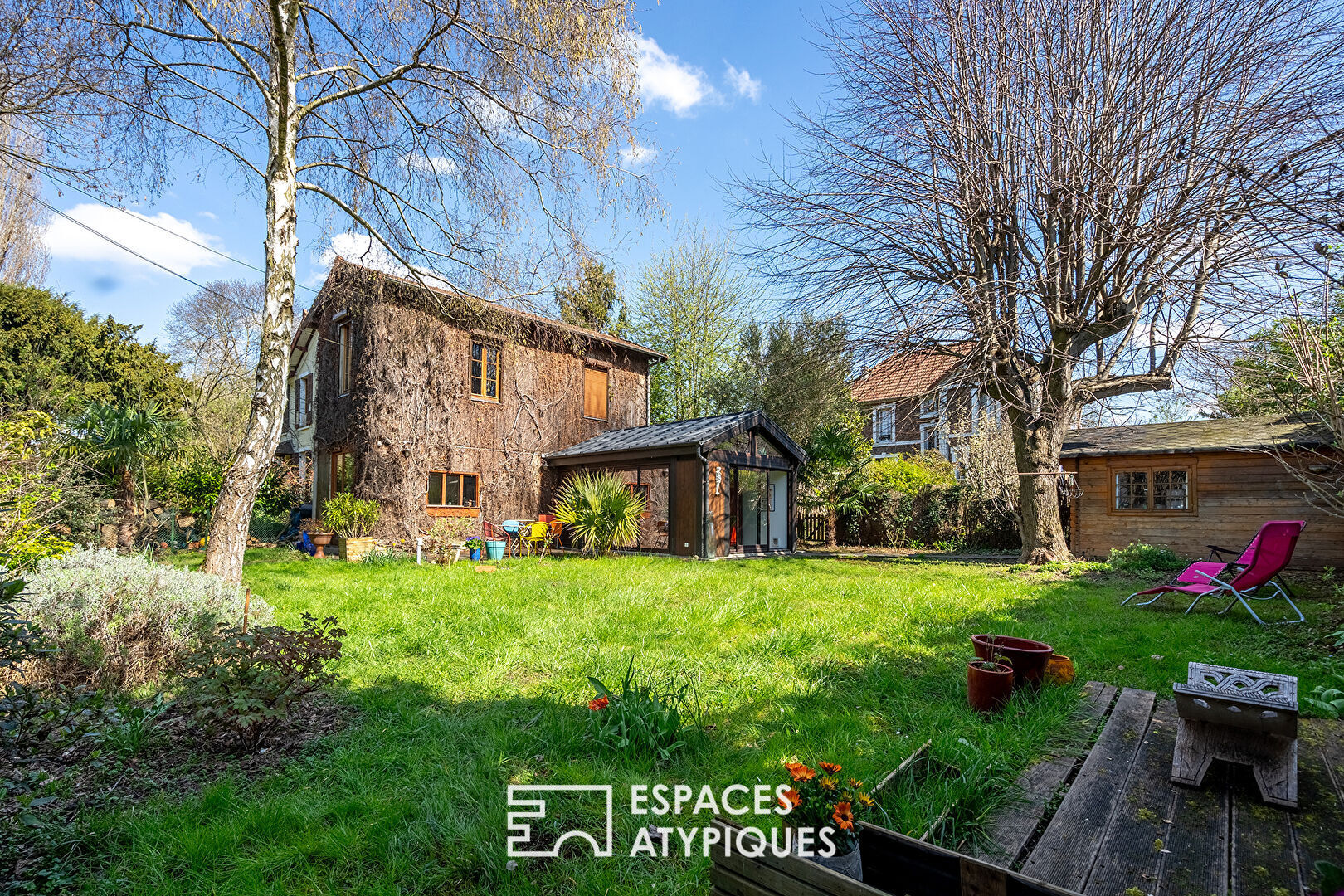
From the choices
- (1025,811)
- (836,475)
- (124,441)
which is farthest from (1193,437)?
(124,441)

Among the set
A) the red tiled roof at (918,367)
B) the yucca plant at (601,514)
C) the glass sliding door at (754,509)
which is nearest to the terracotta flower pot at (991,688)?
the red tiled roof at (918,367)

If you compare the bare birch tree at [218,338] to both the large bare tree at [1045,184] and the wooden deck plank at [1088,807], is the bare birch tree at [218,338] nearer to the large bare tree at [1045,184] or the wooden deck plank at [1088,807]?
the large bare tree at [1045,184]

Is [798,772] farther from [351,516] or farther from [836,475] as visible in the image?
[836,475]

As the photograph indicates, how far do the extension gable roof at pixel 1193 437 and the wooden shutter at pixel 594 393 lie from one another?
36.2ft

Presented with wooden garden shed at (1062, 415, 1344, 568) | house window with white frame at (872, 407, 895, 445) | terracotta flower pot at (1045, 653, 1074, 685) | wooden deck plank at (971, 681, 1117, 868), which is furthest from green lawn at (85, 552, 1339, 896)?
house window with white frame at (872, 407, 895, 445)

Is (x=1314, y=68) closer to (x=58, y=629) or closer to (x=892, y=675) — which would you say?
(x=892, y=675)

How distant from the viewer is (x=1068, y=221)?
992 cm

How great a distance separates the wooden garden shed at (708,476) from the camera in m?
13.4

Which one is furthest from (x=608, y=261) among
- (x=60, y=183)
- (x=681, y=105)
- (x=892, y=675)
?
(x=892, y=675)

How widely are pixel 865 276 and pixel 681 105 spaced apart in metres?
4.70

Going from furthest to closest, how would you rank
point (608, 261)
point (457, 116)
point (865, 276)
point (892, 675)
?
point (865, 276) → point (608, 261) → point (457, 116) → point (892, 675)

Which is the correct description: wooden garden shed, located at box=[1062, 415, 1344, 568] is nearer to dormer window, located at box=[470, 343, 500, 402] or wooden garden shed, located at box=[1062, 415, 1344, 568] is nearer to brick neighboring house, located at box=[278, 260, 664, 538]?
brick neighboring house, located at box=[278, 260, 664, 538]

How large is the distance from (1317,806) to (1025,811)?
100 centimetres

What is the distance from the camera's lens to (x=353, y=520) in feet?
42.8
